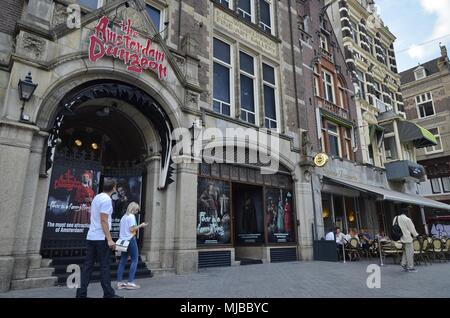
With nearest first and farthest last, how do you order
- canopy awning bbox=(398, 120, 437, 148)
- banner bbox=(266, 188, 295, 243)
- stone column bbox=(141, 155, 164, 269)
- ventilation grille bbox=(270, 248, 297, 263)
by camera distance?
stone column bbox=(141, 155, 164, 269) < ventilation grille bbox=(270, 248, 297, 263) < banner bbox=(266, 188, 295, 243) < canopy awning bbox=(398, 120, 437, 148)

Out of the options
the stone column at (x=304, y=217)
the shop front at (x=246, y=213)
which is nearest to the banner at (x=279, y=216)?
the shop front at (x=246, y=213)

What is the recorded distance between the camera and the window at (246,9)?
13953mm

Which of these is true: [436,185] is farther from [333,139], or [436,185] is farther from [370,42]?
[333,139]

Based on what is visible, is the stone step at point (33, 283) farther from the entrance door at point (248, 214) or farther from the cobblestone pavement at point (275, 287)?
the entrance door at point (248, 214)

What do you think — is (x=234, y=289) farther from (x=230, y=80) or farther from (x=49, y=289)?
(x=230, y=80)

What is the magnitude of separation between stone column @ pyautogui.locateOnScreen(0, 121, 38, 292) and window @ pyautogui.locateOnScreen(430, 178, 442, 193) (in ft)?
106

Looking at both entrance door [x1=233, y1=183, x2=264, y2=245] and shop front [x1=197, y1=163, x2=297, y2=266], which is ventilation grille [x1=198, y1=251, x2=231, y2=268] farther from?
entrance door [x1=233, y1=183, x2=264, y2=245]

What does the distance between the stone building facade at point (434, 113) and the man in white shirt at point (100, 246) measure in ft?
99.9

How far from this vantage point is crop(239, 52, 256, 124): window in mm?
12812

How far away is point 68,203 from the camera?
26.2 feet

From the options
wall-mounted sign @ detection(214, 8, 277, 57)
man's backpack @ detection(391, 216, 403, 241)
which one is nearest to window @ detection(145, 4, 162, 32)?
wall-mounted sign @ detection(214, 8, 277, 57)

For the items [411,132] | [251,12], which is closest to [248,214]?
[251,12]

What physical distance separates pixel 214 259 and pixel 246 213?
9.91 ft
